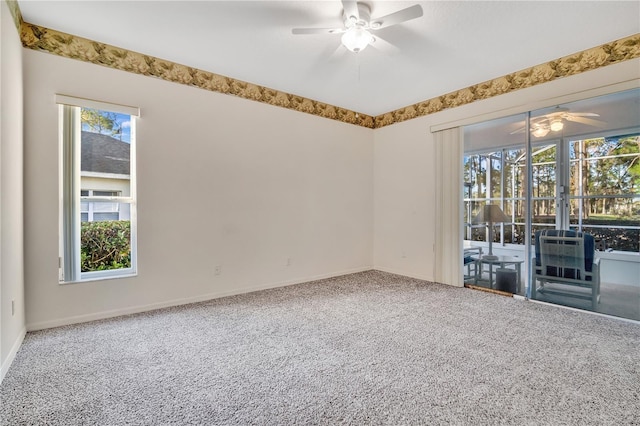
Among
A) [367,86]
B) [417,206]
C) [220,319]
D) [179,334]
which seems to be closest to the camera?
[179,334]

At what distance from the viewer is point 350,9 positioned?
7.53 ft

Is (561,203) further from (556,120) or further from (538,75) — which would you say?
(538,75)

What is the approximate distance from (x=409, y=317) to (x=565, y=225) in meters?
2.18

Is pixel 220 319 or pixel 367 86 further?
pixel 367 86

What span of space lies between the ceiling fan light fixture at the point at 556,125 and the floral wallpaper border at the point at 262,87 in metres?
0.46

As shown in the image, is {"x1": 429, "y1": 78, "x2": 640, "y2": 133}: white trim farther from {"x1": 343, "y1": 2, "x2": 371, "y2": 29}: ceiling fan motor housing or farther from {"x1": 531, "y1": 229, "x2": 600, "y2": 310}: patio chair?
{"x1": 343, "y1": 2, "x2": 371, "y2": 29}: ceiling fan motor housing

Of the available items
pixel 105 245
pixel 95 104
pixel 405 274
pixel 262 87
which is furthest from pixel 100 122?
pixel 405 274

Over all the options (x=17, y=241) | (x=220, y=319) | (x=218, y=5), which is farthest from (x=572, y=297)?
(x=17, y=241)

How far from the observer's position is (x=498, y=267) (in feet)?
13.5

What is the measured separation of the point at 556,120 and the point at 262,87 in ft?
11.9

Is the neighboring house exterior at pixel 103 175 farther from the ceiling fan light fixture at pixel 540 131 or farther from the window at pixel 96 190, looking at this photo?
the ceiling fan light fixture at pixel 540 131

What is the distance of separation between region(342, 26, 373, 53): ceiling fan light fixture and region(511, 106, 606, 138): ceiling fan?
246cm

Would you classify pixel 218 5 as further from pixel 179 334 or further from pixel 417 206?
pixel 417 206


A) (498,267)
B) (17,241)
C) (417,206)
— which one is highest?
(417,206)
